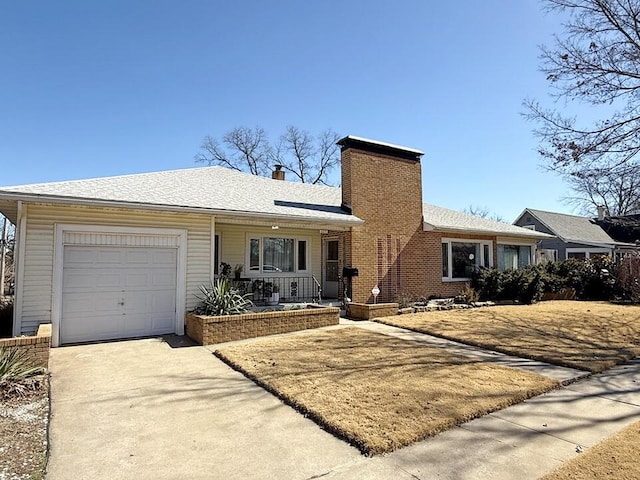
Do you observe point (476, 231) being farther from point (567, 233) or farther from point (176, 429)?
point (567, 233)

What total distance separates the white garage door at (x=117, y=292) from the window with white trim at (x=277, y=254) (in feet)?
12.7

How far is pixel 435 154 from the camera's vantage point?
15.7m

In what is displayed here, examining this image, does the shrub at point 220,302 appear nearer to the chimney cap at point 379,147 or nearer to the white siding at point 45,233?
the white siding at point 45,233

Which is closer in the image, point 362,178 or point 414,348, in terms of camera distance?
point 414,348

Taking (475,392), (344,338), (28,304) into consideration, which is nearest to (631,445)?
(475,392)

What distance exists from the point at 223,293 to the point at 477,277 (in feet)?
36.3

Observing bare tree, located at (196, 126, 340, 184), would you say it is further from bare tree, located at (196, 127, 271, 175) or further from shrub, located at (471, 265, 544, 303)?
shrub, located at (471, 265, 544, 303)

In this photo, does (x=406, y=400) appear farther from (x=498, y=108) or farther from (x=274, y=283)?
(x=498, y=108)

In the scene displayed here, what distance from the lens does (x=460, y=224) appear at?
1554 centimetres

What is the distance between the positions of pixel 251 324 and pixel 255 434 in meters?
4.96

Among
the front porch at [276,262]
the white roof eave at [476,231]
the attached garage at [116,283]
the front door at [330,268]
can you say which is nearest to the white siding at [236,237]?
the front porch at [276,262]

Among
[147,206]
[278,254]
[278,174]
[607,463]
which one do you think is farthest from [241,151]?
[607,463]

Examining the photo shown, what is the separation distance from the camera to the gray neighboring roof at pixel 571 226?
29.0m

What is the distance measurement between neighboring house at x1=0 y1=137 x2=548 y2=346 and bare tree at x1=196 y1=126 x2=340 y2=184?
18186 mm
